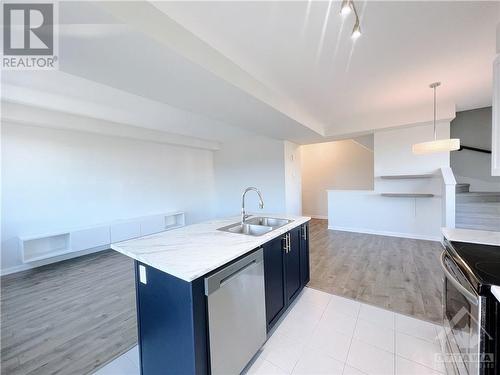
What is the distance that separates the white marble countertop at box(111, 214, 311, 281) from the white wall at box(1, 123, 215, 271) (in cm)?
322

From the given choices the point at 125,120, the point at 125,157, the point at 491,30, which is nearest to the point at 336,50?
the point at 491,30

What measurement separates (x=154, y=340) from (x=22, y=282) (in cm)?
313

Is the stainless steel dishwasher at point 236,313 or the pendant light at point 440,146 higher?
the pendant light at point 440,146

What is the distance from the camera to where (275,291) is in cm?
187

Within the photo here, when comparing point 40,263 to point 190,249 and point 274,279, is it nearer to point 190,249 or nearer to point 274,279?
point 190,249

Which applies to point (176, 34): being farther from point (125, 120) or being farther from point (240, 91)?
point (125, 120)

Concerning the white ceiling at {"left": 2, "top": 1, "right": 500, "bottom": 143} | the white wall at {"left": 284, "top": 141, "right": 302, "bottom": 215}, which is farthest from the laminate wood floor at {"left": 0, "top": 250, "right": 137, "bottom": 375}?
the white wall at {"left": 284, "top": 141, "right": 302, "bottom": 215}

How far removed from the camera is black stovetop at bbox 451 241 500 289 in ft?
3.10

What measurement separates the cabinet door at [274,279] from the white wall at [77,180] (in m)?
4.01

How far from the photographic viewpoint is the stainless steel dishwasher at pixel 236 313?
121 centimetres

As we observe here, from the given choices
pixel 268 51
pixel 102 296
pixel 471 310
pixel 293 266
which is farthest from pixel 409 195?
pixel 102 296

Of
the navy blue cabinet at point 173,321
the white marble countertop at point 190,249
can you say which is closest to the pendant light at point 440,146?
the white marble countertop at point 190,249

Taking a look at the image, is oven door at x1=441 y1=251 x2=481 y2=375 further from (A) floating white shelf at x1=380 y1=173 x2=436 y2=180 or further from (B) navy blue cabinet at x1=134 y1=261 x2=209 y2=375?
(A) floating white shelf at x1=380 y1=173 x2=436 y2=180

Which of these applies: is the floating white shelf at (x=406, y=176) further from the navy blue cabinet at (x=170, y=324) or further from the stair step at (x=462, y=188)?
the navy blue cabinet at (x=170, y=324)
